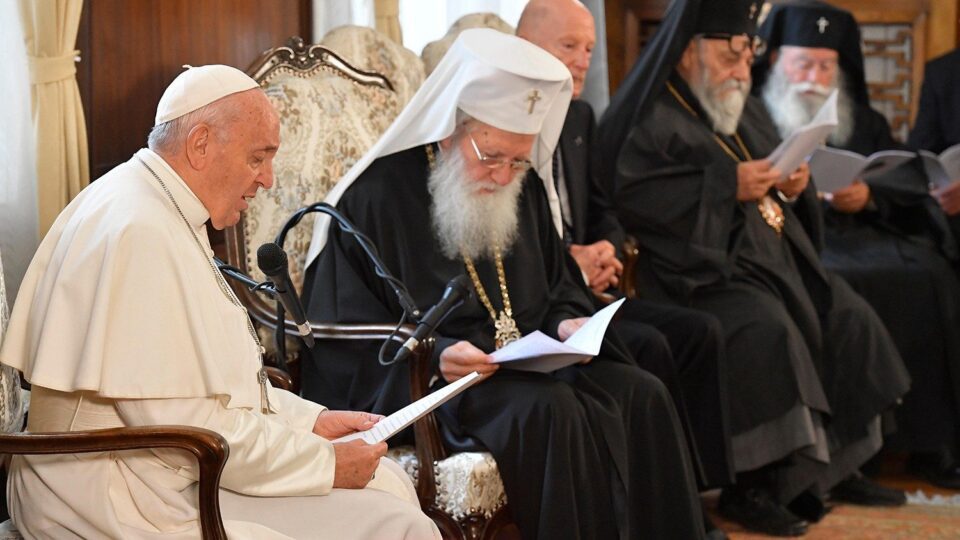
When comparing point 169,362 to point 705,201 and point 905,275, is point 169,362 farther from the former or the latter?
point 905,275

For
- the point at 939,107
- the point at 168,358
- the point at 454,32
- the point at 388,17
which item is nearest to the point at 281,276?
the point at 168,358

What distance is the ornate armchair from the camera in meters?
3.47

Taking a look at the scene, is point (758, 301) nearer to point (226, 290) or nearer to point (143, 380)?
point (226, 290)

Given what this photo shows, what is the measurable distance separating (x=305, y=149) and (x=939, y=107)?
3929mm

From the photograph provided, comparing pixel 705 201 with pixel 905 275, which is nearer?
pixel 705 201

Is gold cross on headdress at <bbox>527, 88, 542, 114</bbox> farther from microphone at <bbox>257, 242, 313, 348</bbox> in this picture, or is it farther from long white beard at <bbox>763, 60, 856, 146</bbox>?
long white beard at <bbox>763, 60, 856, 146</bbox>

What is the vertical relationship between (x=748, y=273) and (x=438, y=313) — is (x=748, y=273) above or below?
below

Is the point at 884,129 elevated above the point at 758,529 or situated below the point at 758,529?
above

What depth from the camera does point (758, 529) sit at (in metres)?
4.98

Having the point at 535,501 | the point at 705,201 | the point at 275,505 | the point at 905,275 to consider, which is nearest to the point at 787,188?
the point at 705,201

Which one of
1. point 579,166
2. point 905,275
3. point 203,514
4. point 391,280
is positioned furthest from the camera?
point 905,275

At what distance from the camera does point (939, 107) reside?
676 cm

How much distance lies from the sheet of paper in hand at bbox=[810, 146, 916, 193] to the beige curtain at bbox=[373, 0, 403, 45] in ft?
6.16

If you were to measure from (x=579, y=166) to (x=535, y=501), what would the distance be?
177 centimetres
